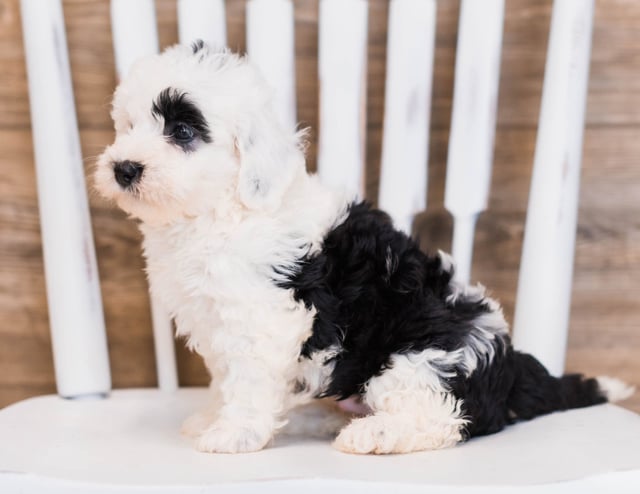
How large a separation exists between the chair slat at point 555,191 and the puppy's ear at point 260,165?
463 mm

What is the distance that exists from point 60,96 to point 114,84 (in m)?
0.22

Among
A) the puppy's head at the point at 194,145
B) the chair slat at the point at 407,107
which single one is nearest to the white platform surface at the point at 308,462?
the puppy's head at the point at 194,145

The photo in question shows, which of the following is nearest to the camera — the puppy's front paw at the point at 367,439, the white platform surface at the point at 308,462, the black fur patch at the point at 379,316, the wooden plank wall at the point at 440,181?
the white platform surface at the point at 308,462

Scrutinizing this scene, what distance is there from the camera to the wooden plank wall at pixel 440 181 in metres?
1.43

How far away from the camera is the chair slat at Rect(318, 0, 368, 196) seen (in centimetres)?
127

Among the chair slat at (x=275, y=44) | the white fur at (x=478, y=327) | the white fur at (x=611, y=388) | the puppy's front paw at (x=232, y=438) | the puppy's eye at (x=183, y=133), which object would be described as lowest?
the white fur at (x=611, y=388)

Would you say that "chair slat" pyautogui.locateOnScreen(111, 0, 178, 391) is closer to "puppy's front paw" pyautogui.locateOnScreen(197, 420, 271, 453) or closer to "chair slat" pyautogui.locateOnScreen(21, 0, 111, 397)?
"chair slat" pyautogui.locateOnScreen(21, 0, 111, 397)

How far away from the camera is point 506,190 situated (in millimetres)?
1475

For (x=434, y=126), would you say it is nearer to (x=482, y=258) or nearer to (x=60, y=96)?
(x=482, y=258)

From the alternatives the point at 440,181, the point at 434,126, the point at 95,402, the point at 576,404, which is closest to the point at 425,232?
the point at 440,181

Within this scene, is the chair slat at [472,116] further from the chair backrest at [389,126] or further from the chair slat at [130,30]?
the chair slat at [130,30]

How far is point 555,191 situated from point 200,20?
0.65 m

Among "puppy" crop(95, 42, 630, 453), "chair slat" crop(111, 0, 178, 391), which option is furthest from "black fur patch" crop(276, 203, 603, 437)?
"chair slat" crop(111, 0, 178, 391)

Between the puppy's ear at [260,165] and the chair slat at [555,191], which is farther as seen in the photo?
the chair slat at [555,191]
